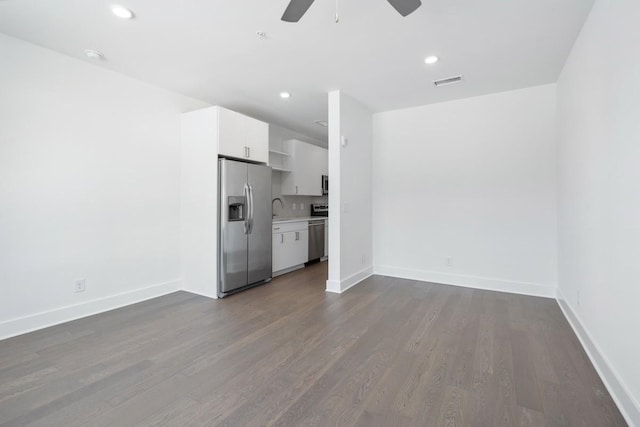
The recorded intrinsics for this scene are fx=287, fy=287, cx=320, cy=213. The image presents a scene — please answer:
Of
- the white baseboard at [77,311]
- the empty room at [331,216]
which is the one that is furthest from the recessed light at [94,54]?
the white baseboard at [77,311]

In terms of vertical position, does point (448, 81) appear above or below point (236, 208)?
above

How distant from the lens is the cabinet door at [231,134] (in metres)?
3.63

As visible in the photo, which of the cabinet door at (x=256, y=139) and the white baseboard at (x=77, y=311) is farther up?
the cabinet door at (x=256, y=139)

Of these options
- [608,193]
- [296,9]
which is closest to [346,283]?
[608,193]

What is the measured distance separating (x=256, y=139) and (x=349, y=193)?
156 centimetres

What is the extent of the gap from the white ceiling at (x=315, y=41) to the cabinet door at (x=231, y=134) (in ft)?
1.14

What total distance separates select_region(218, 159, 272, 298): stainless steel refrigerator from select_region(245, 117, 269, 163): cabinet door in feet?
0.69

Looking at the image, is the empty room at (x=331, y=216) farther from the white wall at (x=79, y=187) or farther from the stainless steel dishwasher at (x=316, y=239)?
the stainless steel dishwasher at (x=316, y=239)

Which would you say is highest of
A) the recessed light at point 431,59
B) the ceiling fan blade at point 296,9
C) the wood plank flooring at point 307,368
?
the recessed light at point 431,59

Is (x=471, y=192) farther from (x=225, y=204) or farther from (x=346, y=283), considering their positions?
(x=225, y=204)

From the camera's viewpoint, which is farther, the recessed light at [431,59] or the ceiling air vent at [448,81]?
the ceiling air vent at [448,81]

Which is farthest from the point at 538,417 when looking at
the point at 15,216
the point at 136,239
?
the point at 15,216

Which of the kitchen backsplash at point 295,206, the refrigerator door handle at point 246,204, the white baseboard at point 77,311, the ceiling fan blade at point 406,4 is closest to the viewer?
the ceiling fan blade at point 406,4

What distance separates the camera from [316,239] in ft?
18.5
